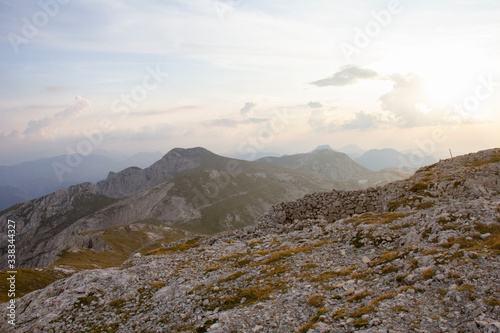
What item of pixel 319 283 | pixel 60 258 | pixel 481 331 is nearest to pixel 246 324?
pixel 319 283

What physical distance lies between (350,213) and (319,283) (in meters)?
21.1

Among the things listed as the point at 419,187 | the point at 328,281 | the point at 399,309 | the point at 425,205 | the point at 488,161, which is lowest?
the point at 328,281

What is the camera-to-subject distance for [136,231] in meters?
188

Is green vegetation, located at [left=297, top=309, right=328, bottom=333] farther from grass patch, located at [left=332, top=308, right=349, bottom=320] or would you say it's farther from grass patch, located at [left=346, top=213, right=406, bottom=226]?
grass patch, located at [left=346, top=213, right=406, bottom=226]

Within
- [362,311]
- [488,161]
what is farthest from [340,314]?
[488,161]

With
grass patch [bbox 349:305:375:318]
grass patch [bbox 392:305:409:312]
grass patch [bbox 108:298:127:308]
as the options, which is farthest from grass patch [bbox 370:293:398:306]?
grass patch [bbox 108:298:127:308]

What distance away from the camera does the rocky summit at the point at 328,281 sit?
13.3 m

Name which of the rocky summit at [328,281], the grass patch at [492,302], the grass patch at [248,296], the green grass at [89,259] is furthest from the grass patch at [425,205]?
the green grass at [89,259]

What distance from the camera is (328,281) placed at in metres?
19.4

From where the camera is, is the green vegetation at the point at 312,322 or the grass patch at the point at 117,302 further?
the grass patch at the point at 117,302

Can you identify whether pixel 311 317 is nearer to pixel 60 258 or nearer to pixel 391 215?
pixel 391 215

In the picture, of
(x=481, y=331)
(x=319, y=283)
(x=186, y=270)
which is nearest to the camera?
(x=481, y=331)

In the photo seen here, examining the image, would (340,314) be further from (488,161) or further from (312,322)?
(488,161)

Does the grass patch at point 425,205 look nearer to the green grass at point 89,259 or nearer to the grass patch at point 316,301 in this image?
the grass patch at point 316,301
